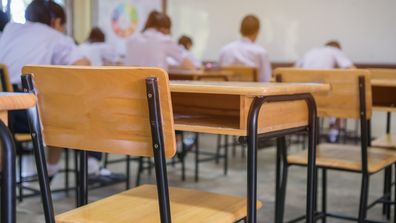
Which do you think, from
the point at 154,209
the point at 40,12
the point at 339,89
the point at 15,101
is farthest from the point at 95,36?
the point at 15,101

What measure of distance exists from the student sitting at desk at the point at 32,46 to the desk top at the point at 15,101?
199cm

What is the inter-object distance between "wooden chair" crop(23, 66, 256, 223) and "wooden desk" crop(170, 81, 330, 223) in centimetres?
21

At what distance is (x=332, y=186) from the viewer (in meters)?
3.68

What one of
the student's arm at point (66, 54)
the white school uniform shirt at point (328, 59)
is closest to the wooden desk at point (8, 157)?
the student's arm at point (66, 54)

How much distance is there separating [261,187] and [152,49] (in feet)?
4.09

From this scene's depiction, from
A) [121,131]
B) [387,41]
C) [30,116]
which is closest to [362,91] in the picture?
[121,131]

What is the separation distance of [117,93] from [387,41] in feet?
16.2

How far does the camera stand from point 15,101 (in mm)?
919

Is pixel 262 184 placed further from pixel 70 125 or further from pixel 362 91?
pixel 70 125

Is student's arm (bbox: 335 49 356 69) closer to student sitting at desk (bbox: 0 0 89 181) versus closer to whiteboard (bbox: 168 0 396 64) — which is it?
whiteboard (bbox: 168 0 396 64)

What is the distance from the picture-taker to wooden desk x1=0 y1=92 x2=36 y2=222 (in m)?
0.92

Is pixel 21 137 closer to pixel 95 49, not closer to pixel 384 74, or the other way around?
pixel 384 74

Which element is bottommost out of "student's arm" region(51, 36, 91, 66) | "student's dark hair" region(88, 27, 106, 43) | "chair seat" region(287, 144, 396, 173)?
"chair seat" region(287, 144, 396, 173)

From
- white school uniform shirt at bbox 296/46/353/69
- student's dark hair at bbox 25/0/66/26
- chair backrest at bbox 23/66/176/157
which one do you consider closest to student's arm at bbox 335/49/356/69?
white school uniform shirt at bbox 296/46/353/69
